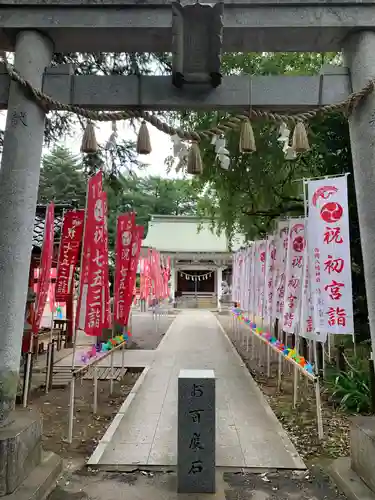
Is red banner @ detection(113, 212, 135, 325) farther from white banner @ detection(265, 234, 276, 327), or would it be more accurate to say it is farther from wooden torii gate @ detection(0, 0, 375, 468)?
→ wooden torii gate @ detection(0, 0, 375, 468)

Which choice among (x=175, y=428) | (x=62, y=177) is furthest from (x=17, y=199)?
(x=62, y=177)

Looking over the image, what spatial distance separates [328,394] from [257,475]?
3913 millimetres

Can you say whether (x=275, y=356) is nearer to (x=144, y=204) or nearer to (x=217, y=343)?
(x=217, y=343)

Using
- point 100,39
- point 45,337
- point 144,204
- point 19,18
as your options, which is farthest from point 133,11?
point 144,204

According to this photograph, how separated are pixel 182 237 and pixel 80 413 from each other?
27.9m

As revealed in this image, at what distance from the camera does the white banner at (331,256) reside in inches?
234

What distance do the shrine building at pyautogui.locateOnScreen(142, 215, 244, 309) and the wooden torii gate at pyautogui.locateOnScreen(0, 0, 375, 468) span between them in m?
26.0

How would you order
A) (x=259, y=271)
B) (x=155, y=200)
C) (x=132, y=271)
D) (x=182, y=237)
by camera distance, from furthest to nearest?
(x=155, y=200)
(x=182, y=237)
(x=259, y=271)
(x=132, y=271)

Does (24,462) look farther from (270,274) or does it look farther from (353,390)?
(270,274)

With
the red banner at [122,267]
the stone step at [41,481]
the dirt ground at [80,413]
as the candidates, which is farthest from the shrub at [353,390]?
the stone step at [41,481]

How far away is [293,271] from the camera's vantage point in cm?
782

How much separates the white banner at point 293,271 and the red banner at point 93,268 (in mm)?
3395

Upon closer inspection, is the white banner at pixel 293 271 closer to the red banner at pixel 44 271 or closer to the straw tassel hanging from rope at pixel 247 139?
the straw tassel hanging from rope at pixel 247 139

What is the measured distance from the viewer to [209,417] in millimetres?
4184
